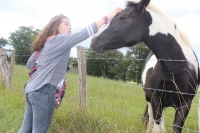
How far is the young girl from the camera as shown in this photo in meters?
2.57

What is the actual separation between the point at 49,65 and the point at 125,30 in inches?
56.0

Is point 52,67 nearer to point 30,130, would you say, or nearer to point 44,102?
point 44,102

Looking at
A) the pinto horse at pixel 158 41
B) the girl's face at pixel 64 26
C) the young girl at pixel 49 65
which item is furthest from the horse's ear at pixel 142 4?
the girl's face at pixel 64 26

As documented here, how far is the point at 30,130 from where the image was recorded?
9.69 feet

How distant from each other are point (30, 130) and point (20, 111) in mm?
2382

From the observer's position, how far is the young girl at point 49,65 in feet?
8.45

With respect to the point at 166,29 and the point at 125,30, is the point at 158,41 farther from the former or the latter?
the point at 125,30

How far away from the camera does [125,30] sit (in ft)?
11.9

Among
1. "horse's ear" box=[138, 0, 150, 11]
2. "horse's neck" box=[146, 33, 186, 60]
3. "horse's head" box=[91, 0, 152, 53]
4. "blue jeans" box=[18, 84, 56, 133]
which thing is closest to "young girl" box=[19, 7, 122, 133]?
"blue jeans" box=[18, 84, 56, 133]

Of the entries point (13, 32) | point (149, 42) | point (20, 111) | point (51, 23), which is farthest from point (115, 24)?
point (13, 32)

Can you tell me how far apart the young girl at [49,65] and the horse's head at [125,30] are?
0.83 meters

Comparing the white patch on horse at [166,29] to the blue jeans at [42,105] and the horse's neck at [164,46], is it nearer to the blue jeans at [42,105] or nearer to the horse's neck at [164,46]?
the horse's neck at [164,46]

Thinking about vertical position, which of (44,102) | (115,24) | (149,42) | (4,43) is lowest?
(44,102)

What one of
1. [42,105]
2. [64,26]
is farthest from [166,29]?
[42,105]
